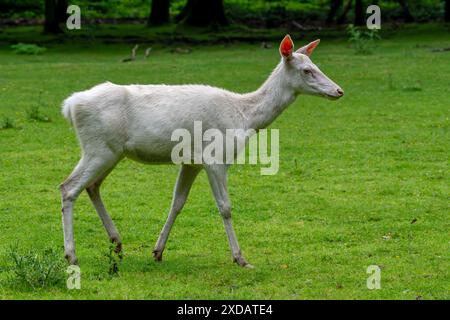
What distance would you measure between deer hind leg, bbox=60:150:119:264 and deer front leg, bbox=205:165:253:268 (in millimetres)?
879

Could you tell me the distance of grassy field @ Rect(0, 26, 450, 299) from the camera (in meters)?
7.83

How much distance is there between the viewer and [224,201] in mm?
8398

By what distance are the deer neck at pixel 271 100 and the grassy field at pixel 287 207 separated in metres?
1.30

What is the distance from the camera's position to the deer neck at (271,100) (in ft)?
28.7

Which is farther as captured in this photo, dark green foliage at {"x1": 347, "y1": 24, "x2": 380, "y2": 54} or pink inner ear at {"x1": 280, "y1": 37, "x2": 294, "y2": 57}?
dark green foliage at {"x1": 347, "y1": 24, "x2": 380, "y2": 54}

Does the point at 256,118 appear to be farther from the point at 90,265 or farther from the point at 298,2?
the point at 298,2

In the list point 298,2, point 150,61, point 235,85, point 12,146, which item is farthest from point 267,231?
point 298,2

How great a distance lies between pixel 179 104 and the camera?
8.47 m

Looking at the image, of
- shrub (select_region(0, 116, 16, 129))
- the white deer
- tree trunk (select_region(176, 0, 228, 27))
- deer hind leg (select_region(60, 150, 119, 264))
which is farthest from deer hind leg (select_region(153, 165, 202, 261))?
tree trunk (select_region(176, 0, 228, 27))

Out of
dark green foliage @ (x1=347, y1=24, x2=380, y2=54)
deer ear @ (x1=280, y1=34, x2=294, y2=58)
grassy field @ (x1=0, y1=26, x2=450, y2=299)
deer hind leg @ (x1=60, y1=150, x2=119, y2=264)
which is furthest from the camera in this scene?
dark green foliage @ (x1=347, y1=24, x2=380, y2=54)

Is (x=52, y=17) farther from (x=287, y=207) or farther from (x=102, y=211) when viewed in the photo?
(x=102, y=211)

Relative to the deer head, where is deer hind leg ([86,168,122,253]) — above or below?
below

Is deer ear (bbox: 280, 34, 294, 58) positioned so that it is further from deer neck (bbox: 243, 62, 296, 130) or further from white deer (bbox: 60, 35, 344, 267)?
deer neck (bbox: 243, 62, 296, 130)

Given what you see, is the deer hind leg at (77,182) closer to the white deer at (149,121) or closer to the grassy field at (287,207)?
the white deer at (149,121)
